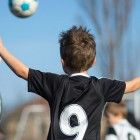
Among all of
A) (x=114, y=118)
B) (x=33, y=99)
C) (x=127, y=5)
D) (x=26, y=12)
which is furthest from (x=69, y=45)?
(x=127, y=5)

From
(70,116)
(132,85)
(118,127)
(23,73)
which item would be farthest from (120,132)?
(23,73)

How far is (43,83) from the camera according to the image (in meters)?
3.61

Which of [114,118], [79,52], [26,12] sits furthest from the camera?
[114,118]

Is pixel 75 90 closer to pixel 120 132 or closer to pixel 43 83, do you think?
pixel 43 83

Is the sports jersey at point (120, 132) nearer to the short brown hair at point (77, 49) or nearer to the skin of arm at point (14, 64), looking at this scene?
the short brown hair at point (77, 49)

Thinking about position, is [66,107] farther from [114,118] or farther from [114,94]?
[114,118]

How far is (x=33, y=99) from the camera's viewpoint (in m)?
21.7

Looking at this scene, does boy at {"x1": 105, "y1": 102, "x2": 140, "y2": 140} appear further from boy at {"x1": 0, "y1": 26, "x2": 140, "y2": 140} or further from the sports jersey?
boy at {"x1": 0, "y1": 26, "x2": 140, "y2": 140}

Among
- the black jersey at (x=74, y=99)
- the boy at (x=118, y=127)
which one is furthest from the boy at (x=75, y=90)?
the boy at (x=118, y=127)

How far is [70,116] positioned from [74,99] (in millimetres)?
98

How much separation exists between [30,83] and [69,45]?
31 centimetres

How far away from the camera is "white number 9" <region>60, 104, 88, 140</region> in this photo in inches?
141

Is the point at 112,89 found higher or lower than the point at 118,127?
higher

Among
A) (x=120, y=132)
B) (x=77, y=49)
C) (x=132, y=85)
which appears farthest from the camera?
(x=120, y=132)
